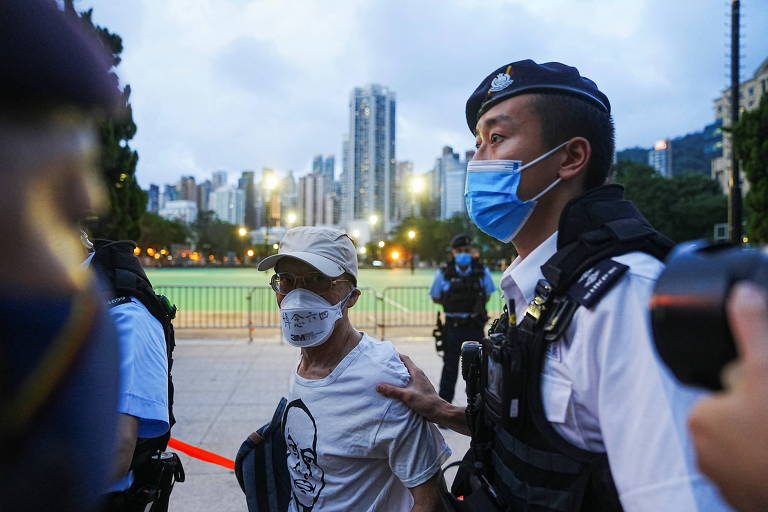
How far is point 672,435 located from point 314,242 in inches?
63.2

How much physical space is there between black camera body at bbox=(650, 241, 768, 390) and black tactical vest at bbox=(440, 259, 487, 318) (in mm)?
5762

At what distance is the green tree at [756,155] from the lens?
12.5 metres

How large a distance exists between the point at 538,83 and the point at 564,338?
2.61 ft

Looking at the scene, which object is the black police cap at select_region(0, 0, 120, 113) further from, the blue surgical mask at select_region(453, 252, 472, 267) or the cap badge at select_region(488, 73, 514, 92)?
the blue surgical mask at select_region(453, 252, 472, 267)

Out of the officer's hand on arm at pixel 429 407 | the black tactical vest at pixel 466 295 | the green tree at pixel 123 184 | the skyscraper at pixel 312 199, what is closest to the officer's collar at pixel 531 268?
the officer's hand on arm at pixel 429 407

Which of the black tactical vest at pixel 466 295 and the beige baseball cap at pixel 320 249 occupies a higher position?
the beige baseball cap at pixel 320 249

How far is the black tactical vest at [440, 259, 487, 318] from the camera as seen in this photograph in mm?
6242

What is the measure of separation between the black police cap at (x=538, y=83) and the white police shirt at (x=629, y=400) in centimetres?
62

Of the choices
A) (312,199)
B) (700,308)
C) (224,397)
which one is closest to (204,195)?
(312,199)

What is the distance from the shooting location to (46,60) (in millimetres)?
665

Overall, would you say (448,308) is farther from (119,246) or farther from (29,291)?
(29,291)

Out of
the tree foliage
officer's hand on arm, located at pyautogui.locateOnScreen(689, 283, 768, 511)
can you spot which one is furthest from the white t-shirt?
the tree foliage

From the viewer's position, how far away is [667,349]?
53cm

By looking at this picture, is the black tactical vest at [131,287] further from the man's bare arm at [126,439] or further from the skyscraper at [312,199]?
the skyscraper at [312,199]
